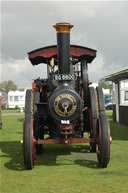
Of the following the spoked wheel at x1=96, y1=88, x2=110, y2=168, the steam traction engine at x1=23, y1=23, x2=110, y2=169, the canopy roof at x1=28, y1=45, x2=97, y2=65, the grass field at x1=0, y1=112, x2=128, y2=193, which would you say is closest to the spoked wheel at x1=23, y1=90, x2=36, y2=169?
the steam traction engine at x1=23, y1=23, x2=110, y2=169

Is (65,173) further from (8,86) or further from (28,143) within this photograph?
(8,86)

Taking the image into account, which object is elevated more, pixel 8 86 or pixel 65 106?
pixel 8 86

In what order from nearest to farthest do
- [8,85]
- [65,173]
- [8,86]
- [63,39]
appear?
[65,173], [63,39], [8,86], [8,85]

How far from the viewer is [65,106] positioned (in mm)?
6234

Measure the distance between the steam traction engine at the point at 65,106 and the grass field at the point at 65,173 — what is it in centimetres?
32

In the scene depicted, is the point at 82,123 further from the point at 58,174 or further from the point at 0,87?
the point at 0,87

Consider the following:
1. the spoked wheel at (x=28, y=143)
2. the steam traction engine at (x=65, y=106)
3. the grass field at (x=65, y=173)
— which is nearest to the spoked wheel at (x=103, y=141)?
the steam traction engine at (x=65, y=106)

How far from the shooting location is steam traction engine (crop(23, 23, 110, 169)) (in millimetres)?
Result: 6207

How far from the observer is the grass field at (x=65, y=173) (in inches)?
202

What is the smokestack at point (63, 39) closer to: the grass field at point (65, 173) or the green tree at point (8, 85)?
the grass field at point (65, 173)

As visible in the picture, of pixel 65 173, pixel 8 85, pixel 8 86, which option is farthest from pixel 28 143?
pixel 8 85

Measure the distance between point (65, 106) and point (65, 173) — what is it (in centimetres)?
123

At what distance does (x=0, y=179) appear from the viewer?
5773 mm

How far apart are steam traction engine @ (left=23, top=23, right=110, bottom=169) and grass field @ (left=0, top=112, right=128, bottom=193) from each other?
0.32m
